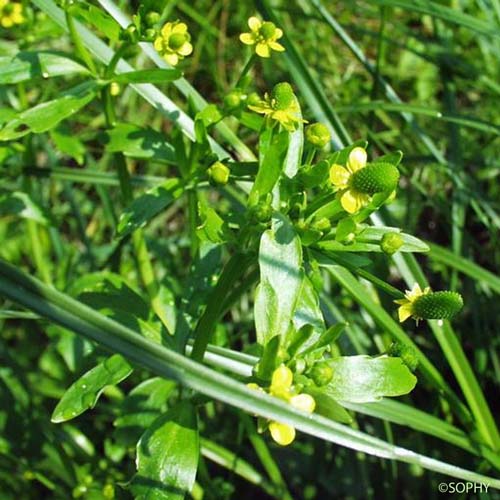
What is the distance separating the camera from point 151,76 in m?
1.38

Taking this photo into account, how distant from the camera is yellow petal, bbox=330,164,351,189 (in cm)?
118

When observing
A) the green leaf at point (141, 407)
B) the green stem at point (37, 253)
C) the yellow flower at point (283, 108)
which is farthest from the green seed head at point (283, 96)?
the green stem at point (37, 253)

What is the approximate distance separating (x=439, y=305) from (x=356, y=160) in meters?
0.25

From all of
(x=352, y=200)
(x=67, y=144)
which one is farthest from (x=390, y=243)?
(x=67, y=144)

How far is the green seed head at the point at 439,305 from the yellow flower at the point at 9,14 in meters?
1.06

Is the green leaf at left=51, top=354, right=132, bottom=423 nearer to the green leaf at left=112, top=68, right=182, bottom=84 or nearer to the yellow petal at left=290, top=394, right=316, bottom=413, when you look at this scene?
the yellow petal at left=290, top=394, right=316, bottom=413

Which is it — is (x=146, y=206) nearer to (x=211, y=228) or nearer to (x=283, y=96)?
(x=211, y=228)

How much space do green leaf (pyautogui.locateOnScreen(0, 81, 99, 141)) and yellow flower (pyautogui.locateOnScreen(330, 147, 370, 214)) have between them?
19.5 inches

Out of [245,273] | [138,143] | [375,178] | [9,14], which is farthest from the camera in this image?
[245,273]

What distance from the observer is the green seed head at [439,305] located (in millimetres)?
1155

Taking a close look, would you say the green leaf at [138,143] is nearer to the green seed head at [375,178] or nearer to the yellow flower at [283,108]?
the yellow flower at [283,108]

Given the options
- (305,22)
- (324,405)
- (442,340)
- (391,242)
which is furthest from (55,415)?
(305,22)

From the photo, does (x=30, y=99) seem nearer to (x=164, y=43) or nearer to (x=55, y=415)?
(x=164, y=43)

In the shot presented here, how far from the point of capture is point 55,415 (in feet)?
4.23
